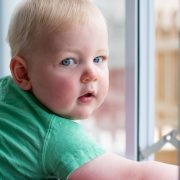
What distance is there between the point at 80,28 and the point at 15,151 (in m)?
0.24

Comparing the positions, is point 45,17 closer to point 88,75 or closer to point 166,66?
point 88,75

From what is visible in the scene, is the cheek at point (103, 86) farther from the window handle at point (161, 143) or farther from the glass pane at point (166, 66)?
the glass pane at point (166, 66)

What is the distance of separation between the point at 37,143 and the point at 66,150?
A: 0.06 m

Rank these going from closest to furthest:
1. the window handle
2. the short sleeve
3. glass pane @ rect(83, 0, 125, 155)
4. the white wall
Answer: the short sleeve < the window handle < glass pane @ rect(83, 0, 125, 155) < the white wall

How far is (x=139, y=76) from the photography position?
105cm

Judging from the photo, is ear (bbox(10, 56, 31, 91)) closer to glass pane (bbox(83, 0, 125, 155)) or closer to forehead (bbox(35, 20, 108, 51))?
forehead (bbox(35, 20, 108, 51))

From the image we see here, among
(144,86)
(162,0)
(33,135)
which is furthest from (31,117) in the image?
(162,0)

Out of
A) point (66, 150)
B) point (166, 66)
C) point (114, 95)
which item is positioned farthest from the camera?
point (166, 66)

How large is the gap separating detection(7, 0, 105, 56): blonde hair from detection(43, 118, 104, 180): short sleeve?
160 millimetres

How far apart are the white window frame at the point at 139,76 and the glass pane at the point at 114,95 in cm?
Result: 6

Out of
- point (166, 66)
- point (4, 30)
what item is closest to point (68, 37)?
point (4, 30)

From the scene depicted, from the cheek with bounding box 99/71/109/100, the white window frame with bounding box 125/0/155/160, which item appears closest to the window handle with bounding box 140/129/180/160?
the white window frame with bounding box 125/0/155/160

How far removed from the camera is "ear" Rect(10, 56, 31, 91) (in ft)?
2.52

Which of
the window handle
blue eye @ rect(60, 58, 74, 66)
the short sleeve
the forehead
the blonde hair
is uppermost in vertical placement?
the blonde hair
